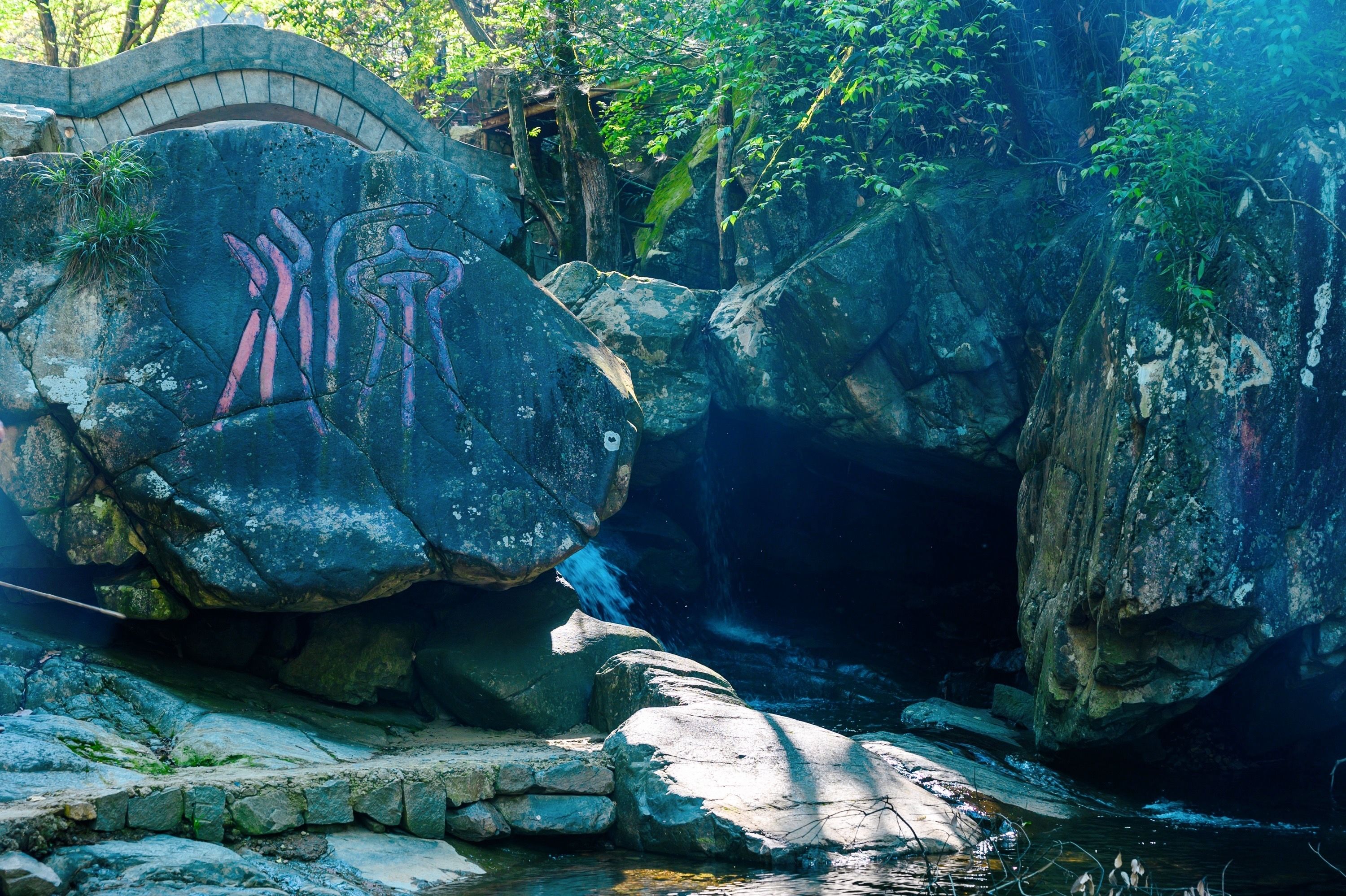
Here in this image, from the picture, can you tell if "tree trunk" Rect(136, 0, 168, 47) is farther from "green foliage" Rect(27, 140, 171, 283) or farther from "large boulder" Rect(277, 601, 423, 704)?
"large boulder" Rect(277, 601, 423, 704)

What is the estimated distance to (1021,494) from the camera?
8.71 meters

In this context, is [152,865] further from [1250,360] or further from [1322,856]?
[1250,360]

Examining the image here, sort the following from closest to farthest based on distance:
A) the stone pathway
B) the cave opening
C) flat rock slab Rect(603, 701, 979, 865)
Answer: the stone pathway → flat rock slab Rect(603, 701, 979, 865) → the cave opening

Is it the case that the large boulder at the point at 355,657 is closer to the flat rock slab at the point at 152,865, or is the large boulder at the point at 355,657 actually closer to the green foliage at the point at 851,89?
the flat rock slab at the point at 152,865

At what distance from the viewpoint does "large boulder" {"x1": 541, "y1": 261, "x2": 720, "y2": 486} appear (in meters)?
10.8

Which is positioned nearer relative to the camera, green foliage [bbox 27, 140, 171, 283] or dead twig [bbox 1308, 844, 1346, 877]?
dead twig [bbox 1308, 844, 1346, 877]

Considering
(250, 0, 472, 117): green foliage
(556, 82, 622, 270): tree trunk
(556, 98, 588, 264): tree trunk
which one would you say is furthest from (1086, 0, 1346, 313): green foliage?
(250, 0, 472, 117): green foliage

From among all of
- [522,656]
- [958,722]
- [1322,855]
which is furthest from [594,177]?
[1322,855]

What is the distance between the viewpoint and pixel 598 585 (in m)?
10.6

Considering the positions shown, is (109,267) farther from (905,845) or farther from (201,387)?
(905,845)

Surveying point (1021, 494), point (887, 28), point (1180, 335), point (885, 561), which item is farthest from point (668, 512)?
point (1180, 335)

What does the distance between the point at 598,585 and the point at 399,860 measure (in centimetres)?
587

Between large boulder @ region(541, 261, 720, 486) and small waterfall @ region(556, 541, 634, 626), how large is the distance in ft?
3.66

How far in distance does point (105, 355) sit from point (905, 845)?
5697 mm
